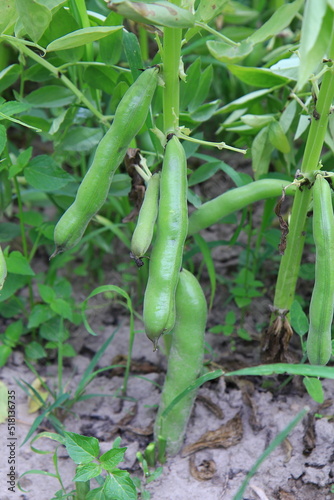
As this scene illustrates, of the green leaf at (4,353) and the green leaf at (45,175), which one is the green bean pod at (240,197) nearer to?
the green leaf at (45,175)

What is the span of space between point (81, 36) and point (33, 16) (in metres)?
0.17

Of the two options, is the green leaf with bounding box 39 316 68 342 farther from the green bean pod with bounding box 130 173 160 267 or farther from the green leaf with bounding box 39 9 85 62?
the green leaf with bounding box 39 9 85 62

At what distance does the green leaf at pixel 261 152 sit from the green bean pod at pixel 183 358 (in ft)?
1.43

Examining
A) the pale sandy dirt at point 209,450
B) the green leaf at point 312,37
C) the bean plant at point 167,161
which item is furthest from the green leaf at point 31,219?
the green leaf at point 312,37

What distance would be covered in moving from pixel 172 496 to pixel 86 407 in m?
0.47

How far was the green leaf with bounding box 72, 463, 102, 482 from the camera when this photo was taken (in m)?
1.28

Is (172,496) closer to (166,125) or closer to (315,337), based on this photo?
(315,337)

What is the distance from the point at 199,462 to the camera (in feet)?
5.22

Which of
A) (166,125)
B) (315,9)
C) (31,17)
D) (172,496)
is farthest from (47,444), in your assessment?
(315,9)

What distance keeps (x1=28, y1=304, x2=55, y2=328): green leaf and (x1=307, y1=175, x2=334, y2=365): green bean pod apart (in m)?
0.91

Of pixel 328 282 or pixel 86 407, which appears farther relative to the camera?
pixel 86 407

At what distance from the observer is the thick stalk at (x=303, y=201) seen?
1.33 metres

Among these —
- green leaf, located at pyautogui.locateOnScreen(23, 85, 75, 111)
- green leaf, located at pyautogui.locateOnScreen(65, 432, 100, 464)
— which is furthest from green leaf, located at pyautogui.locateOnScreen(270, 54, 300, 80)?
green leaf, located at pyautogui.locateOnScreen(65, 432, 100, 464)

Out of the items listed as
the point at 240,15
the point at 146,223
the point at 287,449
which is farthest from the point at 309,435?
the point at 240,15
